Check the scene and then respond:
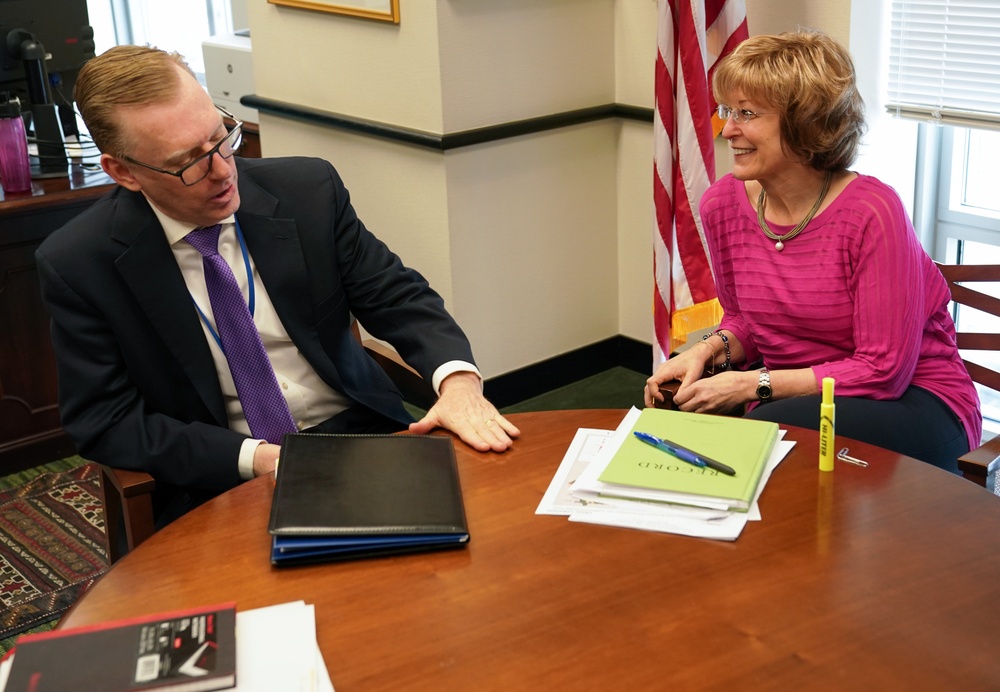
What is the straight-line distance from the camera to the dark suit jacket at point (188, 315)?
196 cm

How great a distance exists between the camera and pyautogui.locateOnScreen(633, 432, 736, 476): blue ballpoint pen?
5.33 ft

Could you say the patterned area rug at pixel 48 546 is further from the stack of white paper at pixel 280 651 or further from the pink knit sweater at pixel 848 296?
the pink knit sweater at pixel 848 296

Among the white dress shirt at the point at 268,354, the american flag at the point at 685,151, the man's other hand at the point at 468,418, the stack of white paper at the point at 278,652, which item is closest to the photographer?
the stack of white paper at the point at 278,652

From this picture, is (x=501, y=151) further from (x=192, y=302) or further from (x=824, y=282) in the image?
(x=192, y=302)

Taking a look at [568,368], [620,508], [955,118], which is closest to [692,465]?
[620,508]

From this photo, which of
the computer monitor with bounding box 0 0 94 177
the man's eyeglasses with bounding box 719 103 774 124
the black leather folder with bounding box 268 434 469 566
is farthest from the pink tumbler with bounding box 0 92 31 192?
the man's eyeglasses with bounding box 719 103 774 124

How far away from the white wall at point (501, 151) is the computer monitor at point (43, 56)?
634 mm

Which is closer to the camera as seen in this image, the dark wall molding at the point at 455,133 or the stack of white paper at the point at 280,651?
the stack of white paper at the point at 280,651

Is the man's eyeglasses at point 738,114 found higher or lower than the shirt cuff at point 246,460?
higher

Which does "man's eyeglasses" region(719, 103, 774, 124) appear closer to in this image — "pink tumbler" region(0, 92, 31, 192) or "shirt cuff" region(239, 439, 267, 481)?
"shirt cuff" region(239, 439, 267, 481)

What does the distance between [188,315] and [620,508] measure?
0.91 metres

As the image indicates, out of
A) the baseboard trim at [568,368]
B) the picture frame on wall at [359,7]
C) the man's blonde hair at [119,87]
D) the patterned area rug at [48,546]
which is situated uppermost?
the picture frame on wall at [359,7]

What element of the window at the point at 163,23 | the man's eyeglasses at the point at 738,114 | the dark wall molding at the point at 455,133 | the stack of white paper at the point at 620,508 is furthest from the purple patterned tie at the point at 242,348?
the window at the point at 163,23

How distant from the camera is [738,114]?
2.25 metres
